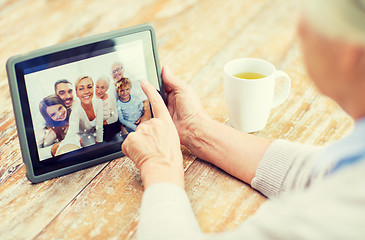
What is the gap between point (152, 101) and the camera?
916mm

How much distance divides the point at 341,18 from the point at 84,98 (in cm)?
56

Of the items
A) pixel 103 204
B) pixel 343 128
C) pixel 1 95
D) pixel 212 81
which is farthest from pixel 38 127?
pixel 343 128

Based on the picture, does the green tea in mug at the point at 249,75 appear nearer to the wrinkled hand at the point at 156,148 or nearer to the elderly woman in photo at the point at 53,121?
the wrinkled hand at the point at 156,148

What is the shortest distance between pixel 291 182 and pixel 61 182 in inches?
19.6

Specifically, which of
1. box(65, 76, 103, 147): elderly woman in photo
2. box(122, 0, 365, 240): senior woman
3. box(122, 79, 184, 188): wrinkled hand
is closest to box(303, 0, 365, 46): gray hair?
box(122, 0, 365, 240): senior woman

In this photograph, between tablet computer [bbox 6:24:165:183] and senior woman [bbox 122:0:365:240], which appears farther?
tablet computer [bbox 6:24:165:183]

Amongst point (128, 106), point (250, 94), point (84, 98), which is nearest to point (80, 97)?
point (84, 98)

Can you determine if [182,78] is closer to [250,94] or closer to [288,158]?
[250,94]

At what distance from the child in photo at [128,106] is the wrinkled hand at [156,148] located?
3 centimetres

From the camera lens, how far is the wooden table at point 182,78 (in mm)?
789

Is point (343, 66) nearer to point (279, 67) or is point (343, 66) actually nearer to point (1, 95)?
point (279, 67)

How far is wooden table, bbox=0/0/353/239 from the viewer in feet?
2.59

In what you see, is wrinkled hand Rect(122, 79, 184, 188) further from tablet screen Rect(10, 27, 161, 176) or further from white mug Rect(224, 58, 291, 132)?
white mug Rect(224, 58, 291, 132)

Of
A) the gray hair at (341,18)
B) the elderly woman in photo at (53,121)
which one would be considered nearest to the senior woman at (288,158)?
the gray hair at (341,18)
